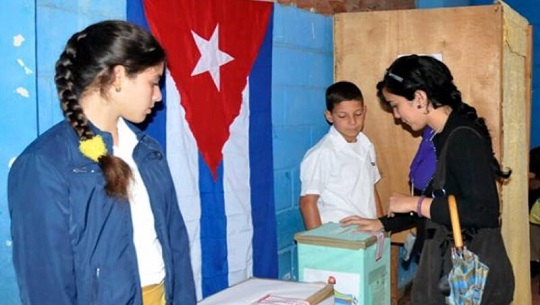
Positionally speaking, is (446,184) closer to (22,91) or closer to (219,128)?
(219,128)

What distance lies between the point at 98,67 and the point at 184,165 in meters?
0.77

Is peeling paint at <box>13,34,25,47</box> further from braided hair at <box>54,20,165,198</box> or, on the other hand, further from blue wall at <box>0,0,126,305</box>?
braided hair at <box>54,20,165,198</box>

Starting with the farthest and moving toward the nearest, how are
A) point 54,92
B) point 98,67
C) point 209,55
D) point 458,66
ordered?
point 458,66 → point 209,55 → point 54,92 → point 98,67

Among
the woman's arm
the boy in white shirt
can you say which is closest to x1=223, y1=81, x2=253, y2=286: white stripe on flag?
the boy in white shirt

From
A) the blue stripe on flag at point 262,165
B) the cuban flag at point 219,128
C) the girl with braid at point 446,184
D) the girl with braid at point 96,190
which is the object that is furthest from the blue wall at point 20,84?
the girl with braid at point 446,184

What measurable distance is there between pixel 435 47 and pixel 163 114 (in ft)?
4.88

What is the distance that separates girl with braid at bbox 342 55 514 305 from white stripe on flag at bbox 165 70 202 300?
68 cm

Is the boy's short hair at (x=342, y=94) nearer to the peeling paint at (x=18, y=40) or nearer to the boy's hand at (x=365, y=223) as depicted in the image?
the boy's hand at (x=365, y=223)

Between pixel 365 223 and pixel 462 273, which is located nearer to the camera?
pixel 462 273

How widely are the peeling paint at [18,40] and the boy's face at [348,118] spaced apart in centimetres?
158

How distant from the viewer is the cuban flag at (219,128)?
2072 millimetres

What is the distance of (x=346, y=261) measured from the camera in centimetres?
239

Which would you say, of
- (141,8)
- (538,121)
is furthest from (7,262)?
(538,121)

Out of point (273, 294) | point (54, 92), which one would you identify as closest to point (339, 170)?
point (273, 294)
